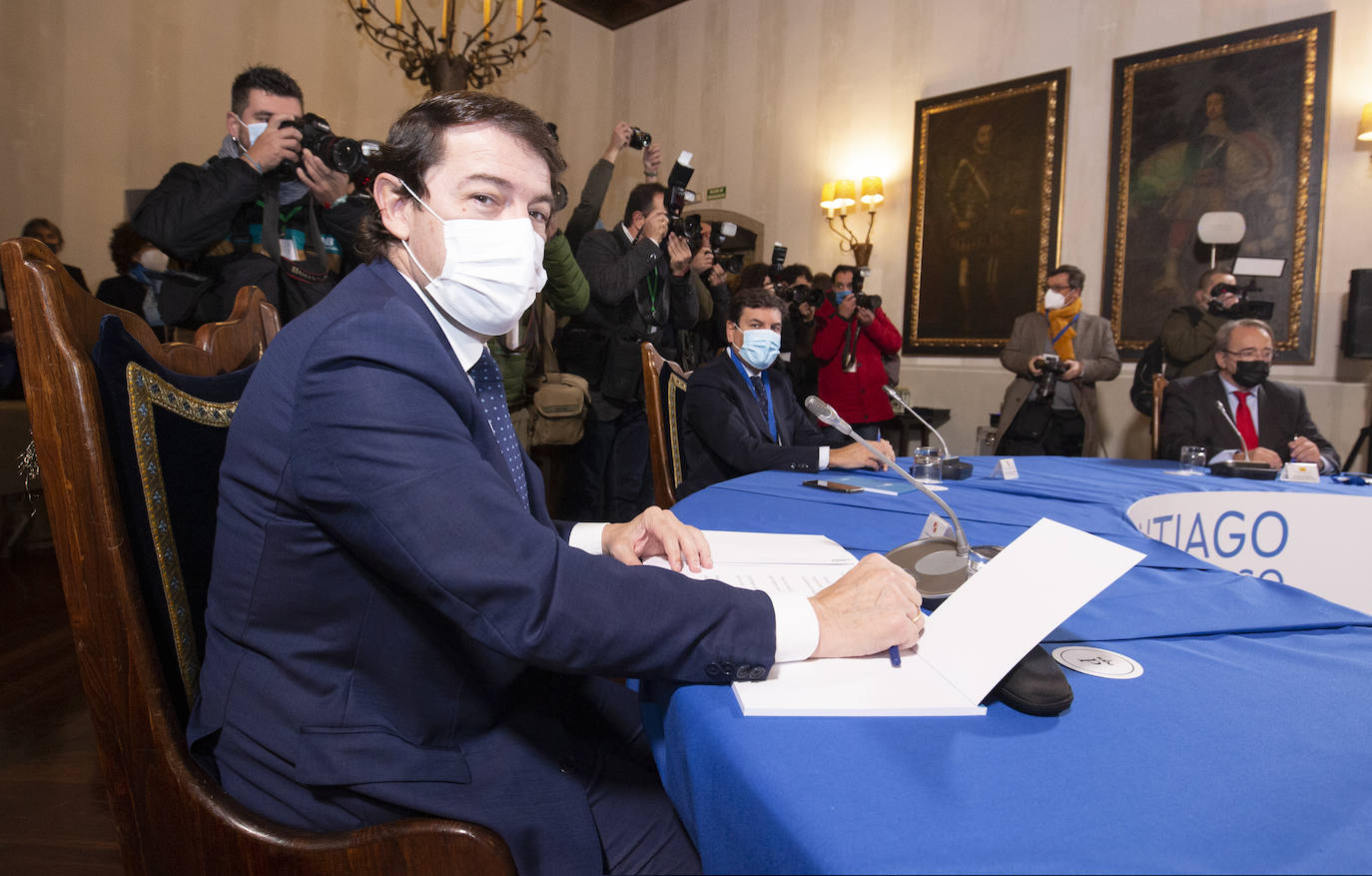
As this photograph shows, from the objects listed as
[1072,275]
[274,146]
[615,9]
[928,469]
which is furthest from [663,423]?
[615,9]

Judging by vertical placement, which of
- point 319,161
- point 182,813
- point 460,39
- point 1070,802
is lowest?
point 182,813

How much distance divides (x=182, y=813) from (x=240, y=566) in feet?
0.74

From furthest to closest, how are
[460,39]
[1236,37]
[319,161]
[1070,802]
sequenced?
[460,39] < [1236,37] < [319,161] < [1070,802]

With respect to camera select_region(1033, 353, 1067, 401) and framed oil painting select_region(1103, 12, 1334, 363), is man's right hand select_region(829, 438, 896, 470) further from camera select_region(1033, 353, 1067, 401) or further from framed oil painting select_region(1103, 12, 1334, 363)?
framed oil painting select_region(1103, 12, 1334, 363)

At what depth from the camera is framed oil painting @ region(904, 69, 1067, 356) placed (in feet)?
17.3

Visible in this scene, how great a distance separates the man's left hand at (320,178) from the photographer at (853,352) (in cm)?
319

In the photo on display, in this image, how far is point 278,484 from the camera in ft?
2.36

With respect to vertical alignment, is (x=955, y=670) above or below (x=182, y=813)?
above

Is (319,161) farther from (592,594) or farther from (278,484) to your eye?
(592,594)

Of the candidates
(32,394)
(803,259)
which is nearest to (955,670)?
(32,394)

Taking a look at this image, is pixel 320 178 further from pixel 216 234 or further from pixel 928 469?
pixel 928 469

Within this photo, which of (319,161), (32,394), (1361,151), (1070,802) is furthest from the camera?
(1361,151)

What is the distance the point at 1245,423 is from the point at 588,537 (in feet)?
9.90

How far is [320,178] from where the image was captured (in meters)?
2.08
